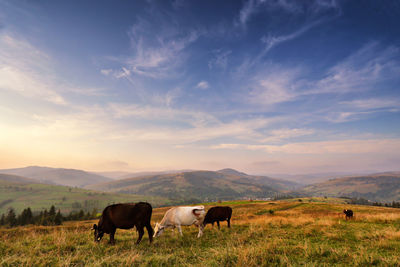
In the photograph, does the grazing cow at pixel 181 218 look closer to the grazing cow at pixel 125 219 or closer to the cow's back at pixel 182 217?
the cow's back at pixel 182 217

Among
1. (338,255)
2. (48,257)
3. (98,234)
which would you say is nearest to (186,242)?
(98,234)

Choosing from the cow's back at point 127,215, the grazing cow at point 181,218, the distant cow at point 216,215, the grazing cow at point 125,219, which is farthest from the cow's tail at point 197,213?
the cow's back at point 127,215

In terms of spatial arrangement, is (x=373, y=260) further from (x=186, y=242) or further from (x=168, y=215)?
(x=168, y=215)

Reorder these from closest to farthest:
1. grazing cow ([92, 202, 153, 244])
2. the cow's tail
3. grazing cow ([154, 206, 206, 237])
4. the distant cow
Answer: grazing cow ([92, 202, 153, 244]) < grazing cow ([154, 206, 206, 237]) < the cow's tail < the distant cow

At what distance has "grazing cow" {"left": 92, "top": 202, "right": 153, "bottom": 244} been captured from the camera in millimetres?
11352

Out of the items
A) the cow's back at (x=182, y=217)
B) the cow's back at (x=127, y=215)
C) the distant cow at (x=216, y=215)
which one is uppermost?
the cow's back at (x=127, y=215)

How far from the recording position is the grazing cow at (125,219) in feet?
37.2

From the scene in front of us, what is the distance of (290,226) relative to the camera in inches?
616

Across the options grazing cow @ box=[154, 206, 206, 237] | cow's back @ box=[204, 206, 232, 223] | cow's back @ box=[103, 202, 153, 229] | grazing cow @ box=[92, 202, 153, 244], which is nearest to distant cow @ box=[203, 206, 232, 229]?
cow's back @ box=[204, 206, 232, 223]

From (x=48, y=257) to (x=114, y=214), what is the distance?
12.1 ft

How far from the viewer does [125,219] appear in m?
11.3

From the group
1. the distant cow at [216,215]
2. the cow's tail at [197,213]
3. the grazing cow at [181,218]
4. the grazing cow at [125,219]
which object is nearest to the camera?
the grazing cow at [125,219]

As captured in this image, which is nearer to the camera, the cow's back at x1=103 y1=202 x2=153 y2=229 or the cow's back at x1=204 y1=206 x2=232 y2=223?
the cow's back at x1=103 y1=202 x2=153 y2=229

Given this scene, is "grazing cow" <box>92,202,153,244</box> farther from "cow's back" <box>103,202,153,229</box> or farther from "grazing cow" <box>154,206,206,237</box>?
"grazing cow" <box>154,206,206,237</box>
